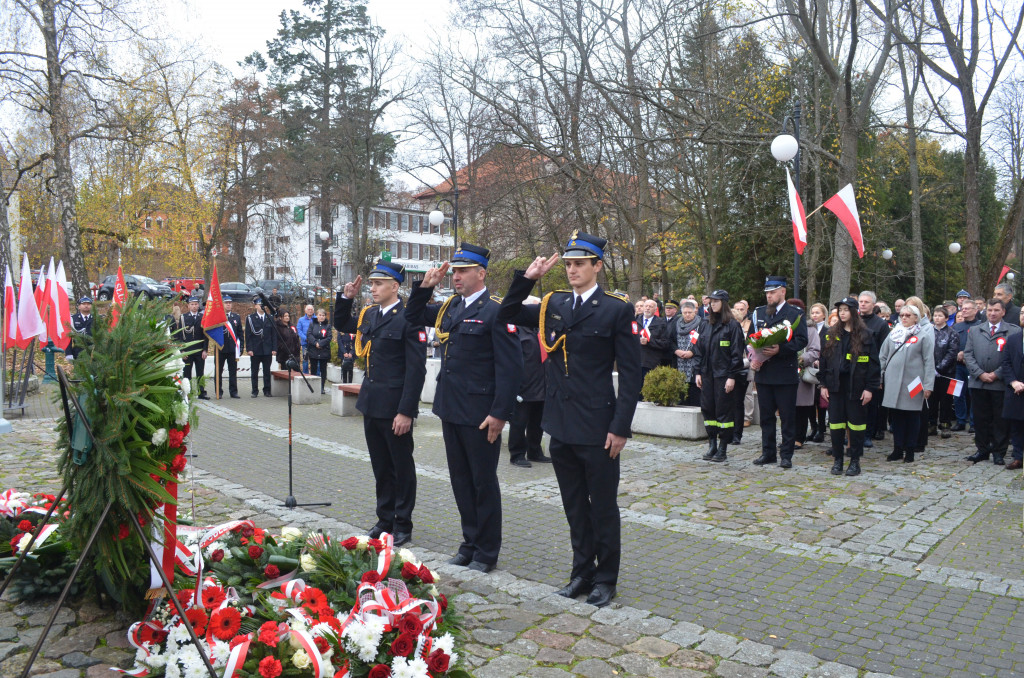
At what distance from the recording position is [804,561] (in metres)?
5.86

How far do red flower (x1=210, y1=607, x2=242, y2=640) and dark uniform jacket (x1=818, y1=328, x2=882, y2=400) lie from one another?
729cm

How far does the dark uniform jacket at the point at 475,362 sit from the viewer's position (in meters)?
Result: 5.74

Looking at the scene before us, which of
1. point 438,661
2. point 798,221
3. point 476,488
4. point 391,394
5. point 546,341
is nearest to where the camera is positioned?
point 438,661

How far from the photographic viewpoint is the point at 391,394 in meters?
6.20

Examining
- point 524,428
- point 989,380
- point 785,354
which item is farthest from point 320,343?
point 989,380

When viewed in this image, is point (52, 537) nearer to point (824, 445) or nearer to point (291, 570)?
point (291, 570)

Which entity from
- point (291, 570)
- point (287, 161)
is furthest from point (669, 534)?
point (287, 161)

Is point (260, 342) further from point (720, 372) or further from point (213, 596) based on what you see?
point (213, 596)

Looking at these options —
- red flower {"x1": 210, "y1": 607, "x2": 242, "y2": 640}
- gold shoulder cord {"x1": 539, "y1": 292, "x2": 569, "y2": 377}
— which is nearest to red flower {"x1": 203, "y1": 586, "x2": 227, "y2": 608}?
red flower {"x1": 210, "y1": 607, "x2": 242, "y2": 640}

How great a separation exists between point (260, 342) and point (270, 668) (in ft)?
44.2

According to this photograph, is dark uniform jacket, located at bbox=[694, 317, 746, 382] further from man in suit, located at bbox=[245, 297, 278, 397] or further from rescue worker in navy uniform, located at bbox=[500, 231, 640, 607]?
man in suit, located at bbox=[245, 297, 278, 397]

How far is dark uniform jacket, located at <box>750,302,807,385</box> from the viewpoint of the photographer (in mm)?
9148

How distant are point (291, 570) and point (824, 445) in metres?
8.29

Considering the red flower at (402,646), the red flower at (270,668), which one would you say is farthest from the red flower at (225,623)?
the red flower at (402,646)
